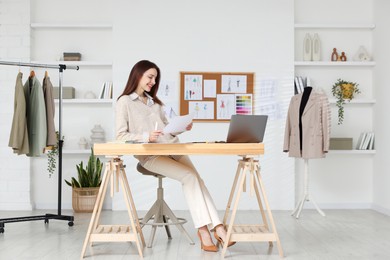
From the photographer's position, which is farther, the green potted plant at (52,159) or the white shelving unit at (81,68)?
the white shelving unit at (81,68)

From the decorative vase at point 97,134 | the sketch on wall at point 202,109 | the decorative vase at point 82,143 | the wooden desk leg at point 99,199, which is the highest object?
the sketch on wall at point 202,109

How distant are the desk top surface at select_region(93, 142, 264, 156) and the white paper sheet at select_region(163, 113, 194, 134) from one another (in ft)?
0.41

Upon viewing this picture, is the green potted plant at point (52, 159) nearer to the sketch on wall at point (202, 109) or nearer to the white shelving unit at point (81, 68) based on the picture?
the white shelving unit at point (81, 68)

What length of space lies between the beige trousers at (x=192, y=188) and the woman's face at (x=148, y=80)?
53cm

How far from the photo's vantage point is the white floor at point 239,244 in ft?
13.3

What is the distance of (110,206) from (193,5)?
2526 millimetres

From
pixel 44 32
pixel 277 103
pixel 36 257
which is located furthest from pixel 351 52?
pixel 36 257

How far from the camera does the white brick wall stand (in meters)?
6.70

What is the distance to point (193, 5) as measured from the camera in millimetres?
6688

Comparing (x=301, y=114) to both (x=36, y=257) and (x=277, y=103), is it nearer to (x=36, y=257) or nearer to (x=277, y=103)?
(x=277, y=103)

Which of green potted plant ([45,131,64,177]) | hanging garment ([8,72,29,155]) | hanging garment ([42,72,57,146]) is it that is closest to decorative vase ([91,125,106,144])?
green potted plant ([45,131,64,177])

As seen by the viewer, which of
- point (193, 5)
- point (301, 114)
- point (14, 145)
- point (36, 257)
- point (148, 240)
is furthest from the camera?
point (193, 5)

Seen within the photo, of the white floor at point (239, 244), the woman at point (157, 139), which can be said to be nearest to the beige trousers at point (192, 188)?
the woman at point (157, 139)

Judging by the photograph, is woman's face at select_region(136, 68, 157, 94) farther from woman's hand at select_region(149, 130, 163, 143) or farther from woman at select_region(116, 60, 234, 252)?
woman's hand at select_region(149, 130, 163, 143)
